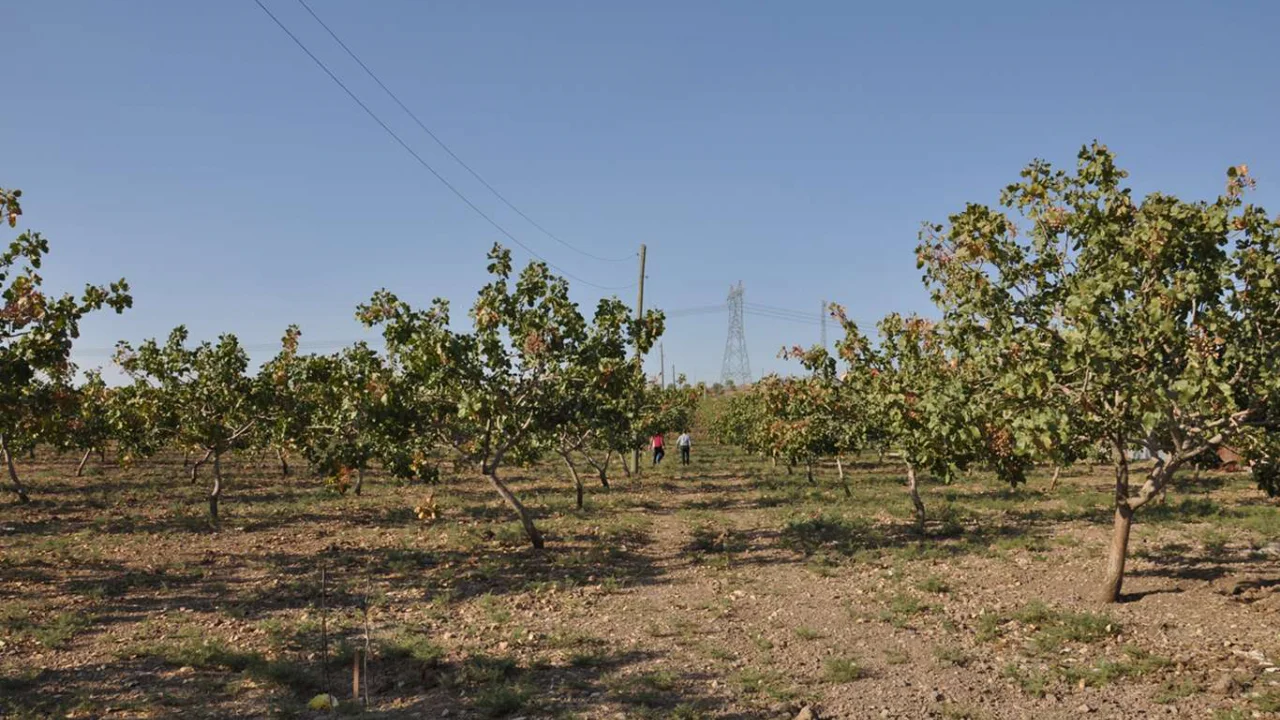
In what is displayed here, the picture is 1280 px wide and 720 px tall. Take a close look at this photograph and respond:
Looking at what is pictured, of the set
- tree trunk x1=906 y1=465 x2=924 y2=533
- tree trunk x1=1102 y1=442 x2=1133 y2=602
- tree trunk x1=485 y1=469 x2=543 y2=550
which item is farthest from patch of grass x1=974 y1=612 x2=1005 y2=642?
tree trunk x1=485 y1=469 x2=543 y2=550

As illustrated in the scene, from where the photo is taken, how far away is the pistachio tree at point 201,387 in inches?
842

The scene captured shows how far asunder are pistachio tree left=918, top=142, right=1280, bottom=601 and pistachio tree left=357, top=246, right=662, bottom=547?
6973 millimetres

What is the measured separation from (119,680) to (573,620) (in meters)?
6.26

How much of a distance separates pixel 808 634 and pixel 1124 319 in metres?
6.14

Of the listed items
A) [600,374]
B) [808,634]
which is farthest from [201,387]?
[808,634]

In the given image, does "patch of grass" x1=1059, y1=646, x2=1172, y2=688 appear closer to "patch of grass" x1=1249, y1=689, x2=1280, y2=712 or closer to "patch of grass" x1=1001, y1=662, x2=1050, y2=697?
"patch of grass" x1=1001, y1=662, x2=1050, y2=697

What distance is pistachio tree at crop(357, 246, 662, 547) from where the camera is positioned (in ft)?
51.7

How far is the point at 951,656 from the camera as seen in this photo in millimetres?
10531

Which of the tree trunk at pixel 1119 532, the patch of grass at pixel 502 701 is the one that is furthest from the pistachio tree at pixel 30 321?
the tree trunk at pixel 1119 532

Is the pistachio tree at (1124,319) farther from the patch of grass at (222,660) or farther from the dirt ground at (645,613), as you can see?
the patch of grass at (222,660)

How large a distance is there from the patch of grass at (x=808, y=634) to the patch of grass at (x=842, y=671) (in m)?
1.33

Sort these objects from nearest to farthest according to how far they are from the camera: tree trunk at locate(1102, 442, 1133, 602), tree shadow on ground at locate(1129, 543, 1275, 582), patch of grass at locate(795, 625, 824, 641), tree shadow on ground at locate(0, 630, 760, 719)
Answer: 1. tree shadow on ground at locate(0, 630, 760, 719)
2. patch of grass at locate(795, 625, 824, 641)
3. tree trunk at locate(1102, 442, 1133, 602)
4. tree shadow on ground at locate(1129, 543, 1275, 582)

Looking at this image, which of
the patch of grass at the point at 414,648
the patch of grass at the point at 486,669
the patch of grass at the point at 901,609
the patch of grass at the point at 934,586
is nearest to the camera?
the patch of grass at the point at 486,669

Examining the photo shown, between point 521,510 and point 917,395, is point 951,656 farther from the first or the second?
point 521,510
